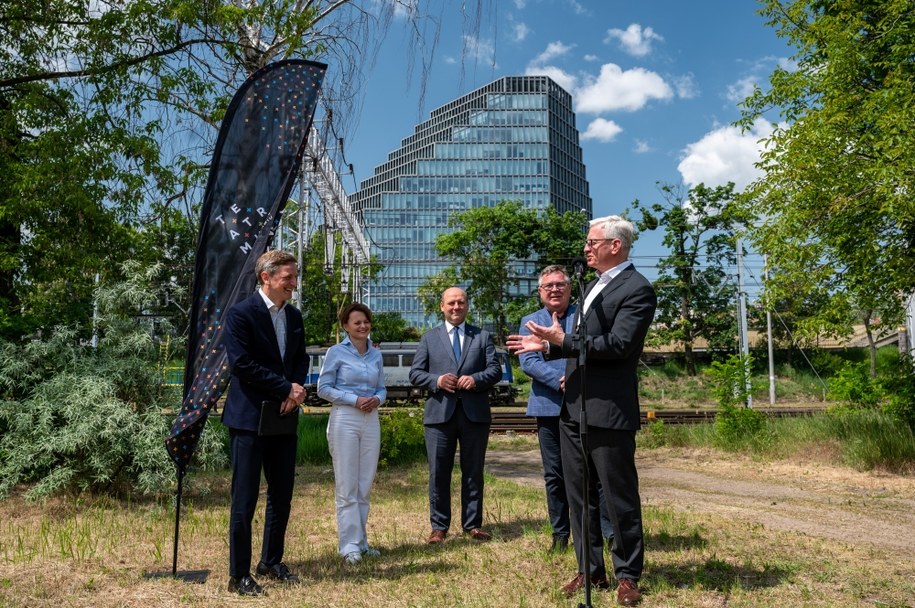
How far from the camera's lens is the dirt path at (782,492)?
630 centimetres

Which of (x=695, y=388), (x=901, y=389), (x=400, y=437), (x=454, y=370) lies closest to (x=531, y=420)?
(x=400, y=437)

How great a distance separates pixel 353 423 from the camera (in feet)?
16.6

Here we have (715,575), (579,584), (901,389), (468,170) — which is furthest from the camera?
(468,170)

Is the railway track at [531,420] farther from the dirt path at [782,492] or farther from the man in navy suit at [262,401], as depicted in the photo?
the man in navy suit at [262,401]

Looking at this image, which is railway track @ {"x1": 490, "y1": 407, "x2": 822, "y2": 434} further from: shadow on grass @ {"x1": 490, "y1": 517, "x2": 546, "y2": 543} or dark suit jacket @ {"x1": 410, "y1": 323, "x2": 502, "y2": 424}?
dark suit jacket @ {"x1": 410, "y1": 323, "x2": 502, "y2": 424}

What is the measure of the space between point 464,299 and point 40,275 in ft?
25.6

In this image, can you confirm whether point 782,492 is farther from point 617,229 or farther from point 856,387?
point 617,229

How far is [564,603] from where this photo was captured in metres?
3.83

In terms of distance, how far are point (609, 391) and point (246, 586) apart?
2357mm

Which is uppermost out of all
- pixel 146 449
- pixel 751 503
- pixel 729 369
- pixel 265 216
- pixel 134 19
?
pixel 134 19

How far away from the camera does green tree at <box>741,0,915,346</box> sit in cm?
982

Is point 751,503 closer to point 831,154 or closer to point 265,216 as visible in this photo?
point 831,154

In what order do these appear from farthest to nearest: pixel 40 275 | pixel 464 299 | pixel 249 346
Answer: pixel 40 275, pixel 464 299, pixel 249 346

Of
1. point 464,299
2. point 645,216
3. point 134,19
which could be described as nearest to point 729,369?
point 464,299
